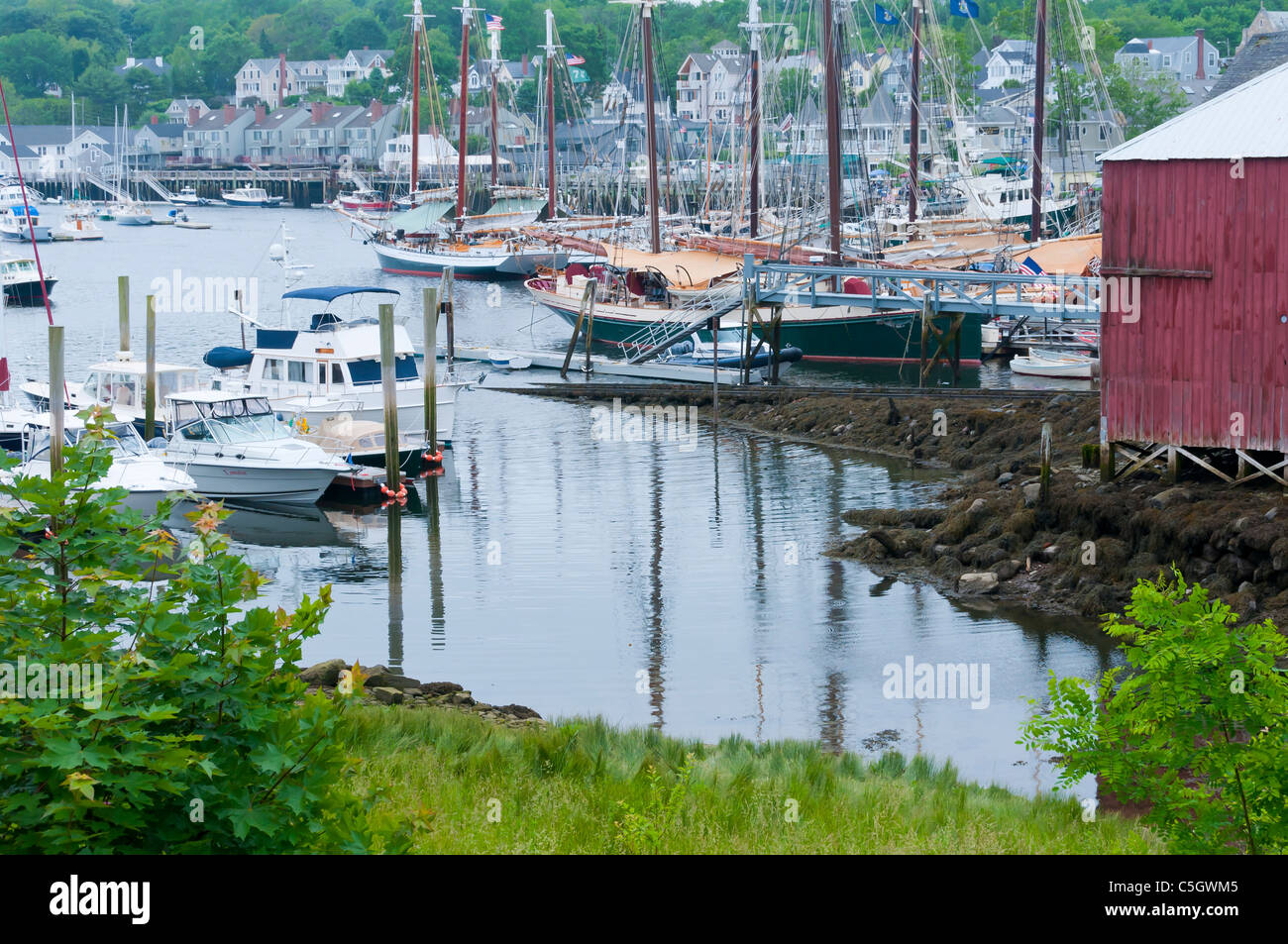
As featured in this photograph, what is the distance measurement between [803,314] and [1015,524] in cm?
2970

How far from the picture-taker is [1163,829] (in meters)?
9.11

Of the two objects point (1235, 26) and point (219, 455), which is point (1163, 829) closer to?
point (219, 455)

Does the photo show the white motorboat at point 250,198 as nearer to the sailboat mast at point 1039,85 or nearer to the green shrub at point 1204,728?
the sailboat mast at point 1039,85

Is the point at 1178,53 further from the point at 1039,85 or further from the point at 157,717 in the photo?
the point at 157,717

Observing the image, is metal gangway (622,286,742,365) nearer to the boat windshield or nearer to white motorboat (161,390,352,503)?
the boat windshield

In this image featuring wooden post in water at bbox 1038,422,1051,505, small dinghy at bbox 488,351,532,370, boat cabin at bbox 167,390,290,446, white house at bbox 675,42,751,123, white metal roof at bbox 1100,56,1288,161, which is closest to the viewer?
white metal roof at bbox 1100,56,1288,161

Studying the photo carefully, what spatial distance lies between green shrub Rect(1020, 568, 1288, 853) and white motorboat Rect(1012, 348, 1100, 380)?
37780 mm

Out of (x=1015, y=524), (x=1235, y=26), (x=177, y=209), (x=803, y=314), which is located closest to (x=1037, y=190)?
(x=803, y=314)

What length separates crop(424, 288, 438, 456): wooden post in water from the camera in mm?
34094

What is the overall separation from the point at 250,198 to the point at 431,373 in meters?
142

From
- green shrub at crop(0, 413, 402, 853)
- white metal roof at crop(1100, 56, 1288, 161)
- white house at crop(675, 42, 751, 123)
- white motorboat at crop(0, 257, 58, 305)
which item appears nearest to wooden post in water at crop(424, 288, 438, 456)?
white metal roof at crop(1100, 56, 1288, 161)

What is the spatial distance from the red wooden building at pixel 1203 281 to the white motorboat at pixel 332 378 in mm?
17755

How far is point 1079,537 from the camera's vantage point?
78.5 ft

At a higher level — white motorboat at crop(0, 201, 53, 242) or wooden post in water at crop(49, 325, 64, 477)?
white motorboat at crop(0, 201, 53, 242)
